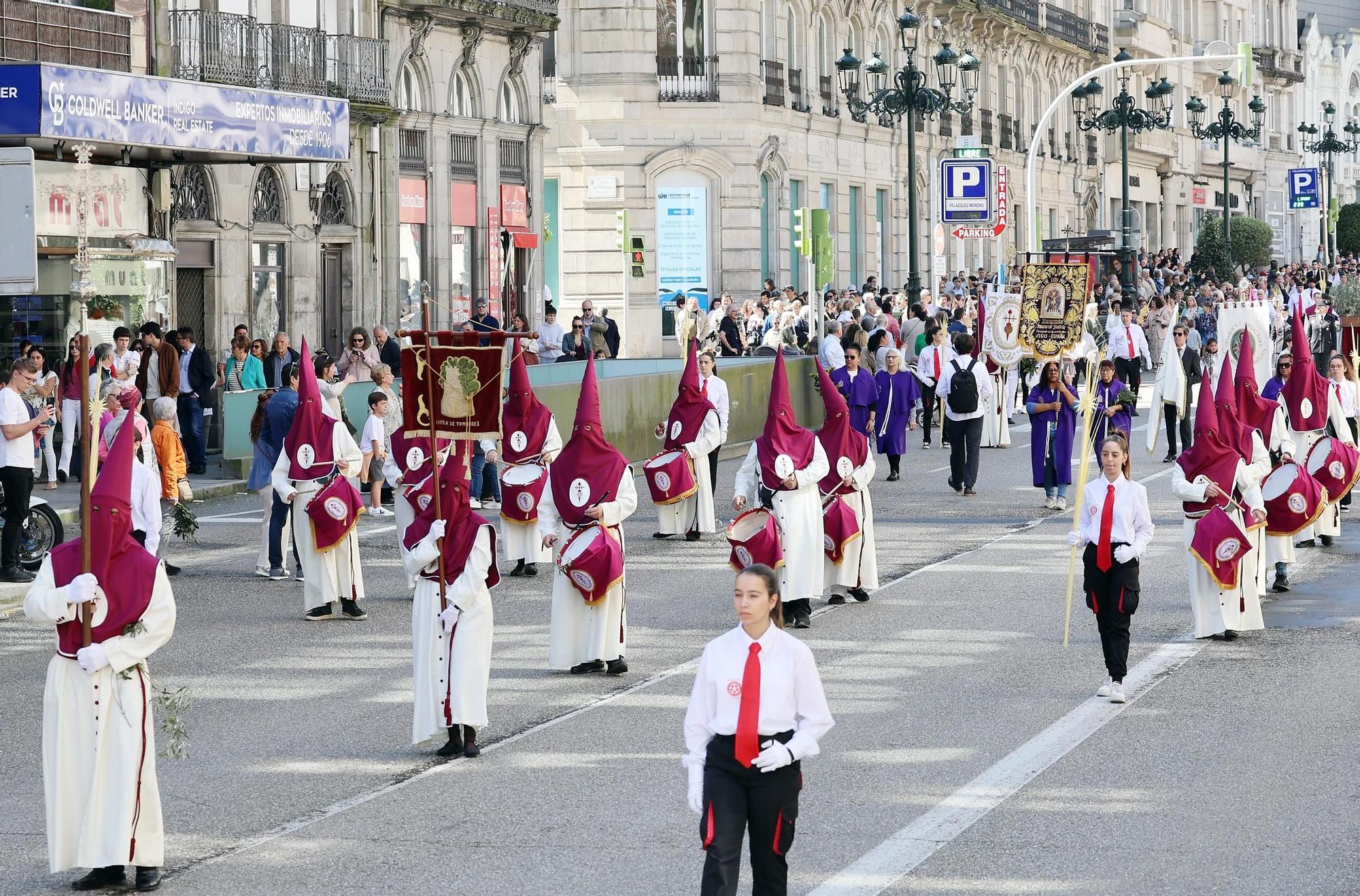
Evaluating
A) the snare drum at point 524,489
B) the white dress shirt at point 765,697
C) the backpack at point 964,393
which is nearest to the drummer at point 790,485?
the snare drum at point 524,489

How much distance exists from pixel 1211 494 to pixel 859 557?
2856 millimetres

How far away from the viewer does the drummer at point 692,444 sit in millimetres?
19922

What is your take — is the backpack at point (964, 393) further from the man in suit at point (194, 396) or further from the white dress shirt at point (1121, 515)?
the white dress shirt at point (1121, 515)

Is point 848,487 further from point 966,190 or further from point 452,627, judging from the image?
point 966,190

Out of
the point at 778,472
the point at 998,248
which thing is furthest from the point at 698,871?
the point at 998,248

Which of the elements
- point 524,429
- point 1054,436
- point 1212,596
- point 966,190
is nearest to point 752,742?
point 1212,596

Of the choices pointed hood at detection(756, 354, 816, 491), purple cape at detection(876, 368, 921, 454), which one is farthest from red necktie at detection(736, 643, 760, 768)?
purple cape at detection(876, 368, 921, 454)

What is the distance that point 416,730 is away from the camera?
11203 mm

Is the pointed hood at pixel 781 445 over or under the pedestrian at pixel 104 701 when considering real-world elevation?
over

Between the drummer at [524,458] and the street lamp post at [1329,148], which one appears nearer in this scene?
the drummer at [524,458]

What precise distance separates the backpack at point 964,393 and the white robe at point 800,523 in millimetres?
8596

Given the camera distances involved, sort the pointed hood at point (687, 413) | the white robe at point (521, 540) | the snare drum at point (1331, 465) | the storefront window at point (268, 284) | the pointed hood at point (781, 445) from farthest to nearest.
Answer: the storefront window at point (268, 284), the pointed hood at point (687, 413), the snare drum at point (1331, 465), the white robe at point (521, 540), the pointed hood at point (781, 445)

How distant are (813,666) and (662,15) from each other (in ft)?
141

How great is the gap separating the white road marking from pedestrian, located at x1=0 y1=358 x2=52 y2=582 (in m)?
8.89
